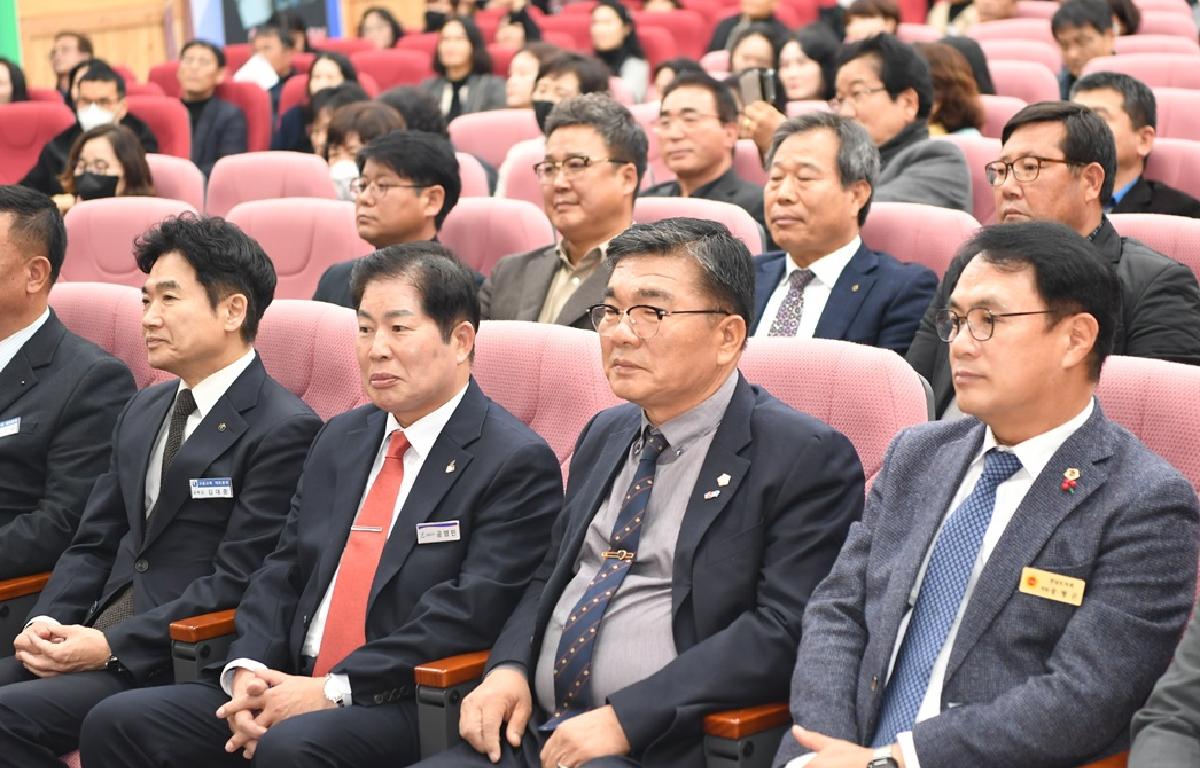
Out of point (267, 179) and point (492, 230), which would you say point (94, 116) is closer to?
point (267, 179)

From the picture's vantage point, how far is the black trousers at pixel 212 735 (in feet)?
7.86

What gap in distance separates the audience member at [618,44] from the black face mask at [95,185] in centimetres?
341

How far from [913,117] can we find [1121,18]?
10.7 feet

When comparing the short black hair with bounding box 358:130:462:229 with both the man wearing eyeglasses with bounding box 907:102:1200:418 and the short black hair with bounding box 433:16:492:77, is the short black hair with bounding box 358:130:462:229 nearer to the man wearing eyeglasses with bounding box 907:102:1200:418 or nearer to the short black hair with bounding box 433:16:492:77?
the man wearing eyeglasses with bounding box 907:102:1200:418

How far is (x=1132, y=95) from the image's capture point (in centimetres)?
425

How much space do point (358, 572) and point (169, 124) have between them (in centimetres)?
483

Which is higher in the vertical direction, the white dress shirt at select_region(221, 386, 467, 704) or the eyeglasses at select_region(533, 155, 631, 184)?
the eyeglasses at select_region(533, 155, 631, 184)

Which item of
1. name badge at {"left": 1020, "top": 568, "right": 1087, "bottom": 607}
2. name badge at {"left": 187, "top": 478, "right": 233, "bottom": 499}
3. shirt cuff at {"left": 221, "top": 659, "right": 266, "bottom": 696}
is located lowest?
shirt cuff at {"left": 221, "top": 659, "right": 266, "bottom": 696}

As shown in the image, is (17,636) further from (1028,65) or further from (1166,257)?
(1028,65)

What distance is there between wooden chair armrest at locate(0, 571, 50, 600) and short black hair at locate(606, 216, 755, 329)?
1391 millimetres

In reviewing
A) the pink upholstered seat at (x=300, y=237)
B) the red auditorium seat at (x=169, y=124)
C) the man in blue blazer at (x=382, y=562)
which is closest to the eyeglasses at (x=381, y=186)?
the pink upholstered seat at (x=300, y=237)

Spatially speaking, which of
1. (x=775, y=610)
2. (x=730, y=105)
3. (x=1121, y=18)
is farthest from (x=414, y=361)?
(x=1121, y=18)

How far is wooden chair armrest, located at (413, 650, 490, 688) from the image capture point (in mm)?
2373

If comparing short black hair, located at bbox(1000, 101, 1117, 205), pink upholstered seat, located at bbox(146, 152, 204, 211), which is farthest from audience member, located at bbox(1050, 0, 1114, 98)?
pink upholstered seat, located at bbox(146, 152, 204, 211)
